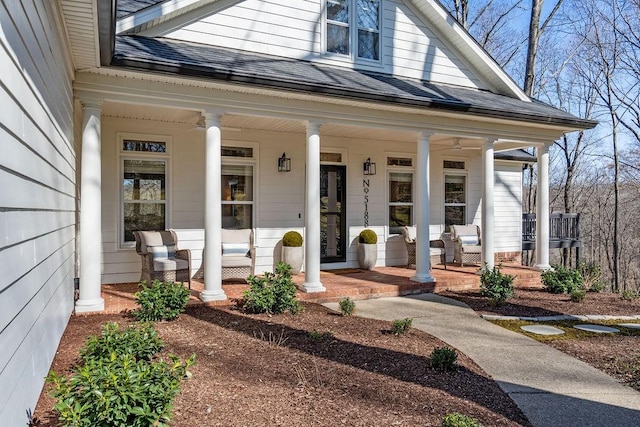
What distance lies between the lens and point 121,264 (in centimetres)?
711

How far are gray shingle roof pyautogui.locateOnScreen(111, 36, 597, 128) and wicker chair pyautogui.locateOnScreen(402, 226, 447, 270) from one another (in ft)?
8.93

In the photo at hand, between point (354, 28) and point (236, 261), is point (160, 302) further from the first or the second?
point (354, 28)

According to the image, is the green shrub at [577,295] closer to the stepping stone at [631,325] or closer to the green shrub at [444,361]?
the stepping stone at [631,325]

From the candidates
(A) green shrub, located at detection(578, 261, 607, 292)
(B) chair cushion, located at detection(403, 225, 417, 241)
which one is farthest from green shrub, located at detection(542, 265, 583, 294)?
(B) chair cushion, located at detection(403, 225, 417, 241)

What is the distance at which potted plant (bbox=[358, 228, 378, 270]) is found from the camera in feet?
29.2

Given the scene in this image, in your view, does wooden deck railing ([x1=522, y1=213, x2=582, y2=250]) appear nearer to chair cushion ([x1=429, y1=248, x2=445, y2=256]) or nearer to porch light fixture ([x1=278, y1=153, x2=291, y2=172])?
chair cushion ([x1=429, y1=248, x2=445, y2=256])

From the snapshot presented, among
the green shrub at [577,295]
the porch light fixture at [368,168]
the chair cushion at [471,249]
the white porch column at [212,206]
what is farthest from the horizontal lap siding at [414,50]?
the green shrub at [577,295]

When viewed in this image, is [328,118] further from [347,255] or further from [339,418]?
[339,418]

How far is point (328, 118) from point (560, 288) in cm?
473

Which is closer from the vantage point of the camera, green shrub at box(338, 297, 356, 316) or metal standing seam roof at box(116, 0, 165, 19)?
green shrub at box(338, 297, 356, 316)

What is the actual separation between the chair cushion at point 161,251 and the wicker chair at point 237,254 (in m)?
0.77

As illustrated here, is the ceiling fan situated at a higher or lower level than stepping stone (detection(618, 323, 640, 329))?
higher

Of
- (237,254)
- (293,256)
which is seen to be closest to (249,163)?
(237,254)

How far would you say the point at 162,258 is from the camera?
6.57m
